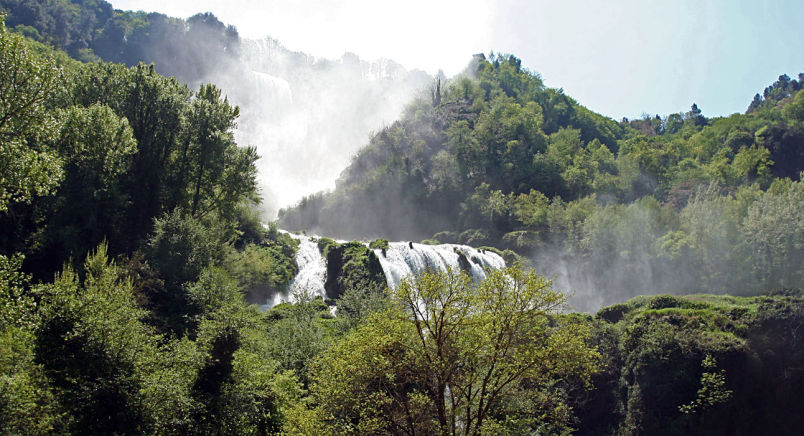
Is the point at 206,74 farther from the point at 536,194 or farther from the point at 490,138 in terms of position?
the point at 536,194

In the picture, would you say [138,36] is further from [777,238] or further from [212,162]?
[777,238]

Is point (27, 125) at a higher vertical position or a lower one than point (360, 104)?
lower

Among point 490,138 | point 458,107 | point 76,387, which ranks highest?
point 458,107

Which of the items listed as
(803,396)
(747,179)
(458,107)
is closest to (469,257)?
(803,396)

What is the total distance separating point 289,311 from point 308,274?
19.0 metres

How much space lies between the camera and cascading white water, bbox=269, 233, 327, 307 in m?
44.3

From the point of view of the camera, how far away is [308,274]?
161ft

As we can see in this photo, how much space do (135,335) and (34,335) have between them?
304cm

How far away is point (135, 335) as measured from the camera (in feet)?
55.0

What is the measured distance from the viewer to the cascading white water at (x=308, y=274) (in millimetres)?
44263

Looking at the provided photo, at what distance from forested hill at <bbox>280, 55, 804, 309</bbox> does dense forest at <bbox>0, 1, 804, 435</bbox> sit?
0.46 m

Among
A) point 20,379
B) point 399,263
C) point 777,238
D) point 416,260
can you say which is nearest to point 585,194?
point 777,238

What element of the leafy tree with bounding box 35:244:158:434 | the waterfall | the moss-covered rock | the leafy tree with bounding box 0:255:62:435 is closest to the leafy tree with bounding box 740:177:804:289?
the waterfall

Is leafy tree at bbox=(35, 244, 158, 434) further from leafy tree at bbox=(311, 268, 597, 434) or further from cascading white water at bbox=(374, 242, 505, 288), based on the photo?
cascading white water at bbox=(374, 242, 505, 288)
